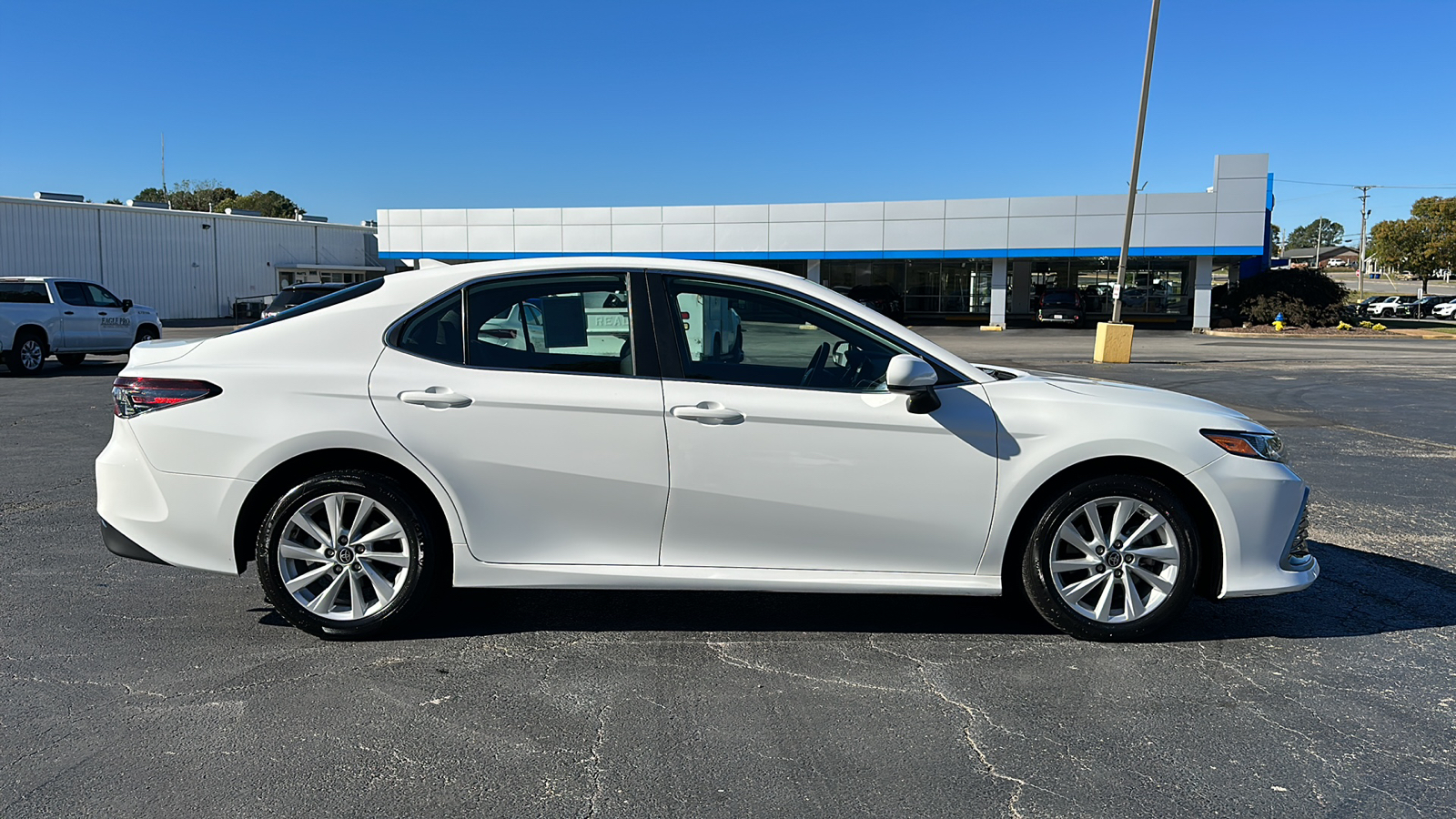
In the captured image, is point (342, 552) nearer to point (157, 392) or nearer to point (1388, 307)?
point (157, 392)

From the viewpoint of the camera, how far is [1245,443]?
4312mm

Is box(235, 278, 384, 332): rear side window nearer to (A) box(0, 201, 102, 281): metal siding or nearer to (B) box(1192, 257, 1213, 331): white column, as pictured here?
(B) box(1192, 257, 1213, 331): white column

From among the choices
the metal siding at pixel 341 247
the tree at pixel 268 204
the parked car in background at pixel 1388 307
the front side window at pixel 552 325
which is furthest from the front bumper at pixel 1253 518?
the tree at pixel 268 204

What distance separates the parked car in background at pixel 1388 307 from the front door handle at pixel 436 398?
6603 centimetres

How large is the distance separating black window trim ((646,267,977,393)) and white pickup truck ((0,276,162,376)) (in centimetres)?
1733

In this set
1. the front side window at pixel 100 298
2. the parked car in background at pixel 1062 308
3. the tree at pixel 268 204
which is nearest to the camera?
the front side window at pixel 100 298

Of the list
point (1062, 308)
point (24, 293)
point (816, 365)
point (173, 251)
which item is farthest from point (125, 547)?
point (173, 251)

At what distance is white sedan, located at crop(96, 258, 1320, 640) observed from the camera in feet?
13.6

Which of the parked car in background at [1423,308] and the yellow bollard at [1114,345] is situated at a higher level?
the parked car in background at [1423,308]

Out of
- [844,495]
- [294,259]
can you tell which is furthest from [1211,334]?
[294,259]

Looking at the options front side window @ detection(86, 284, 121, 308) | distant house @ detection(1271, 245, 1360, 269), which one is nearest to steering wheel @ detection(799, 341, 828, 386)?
front side window @ detection(86, 284, 121, 308)

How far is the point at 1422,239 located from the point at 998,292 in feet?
145

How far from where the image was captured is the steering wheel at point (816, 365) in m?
4.25

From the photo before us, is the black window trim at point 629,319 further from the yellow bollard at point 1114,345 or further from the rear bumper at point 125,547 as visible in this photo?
the yellow bollard at point 1114,345
